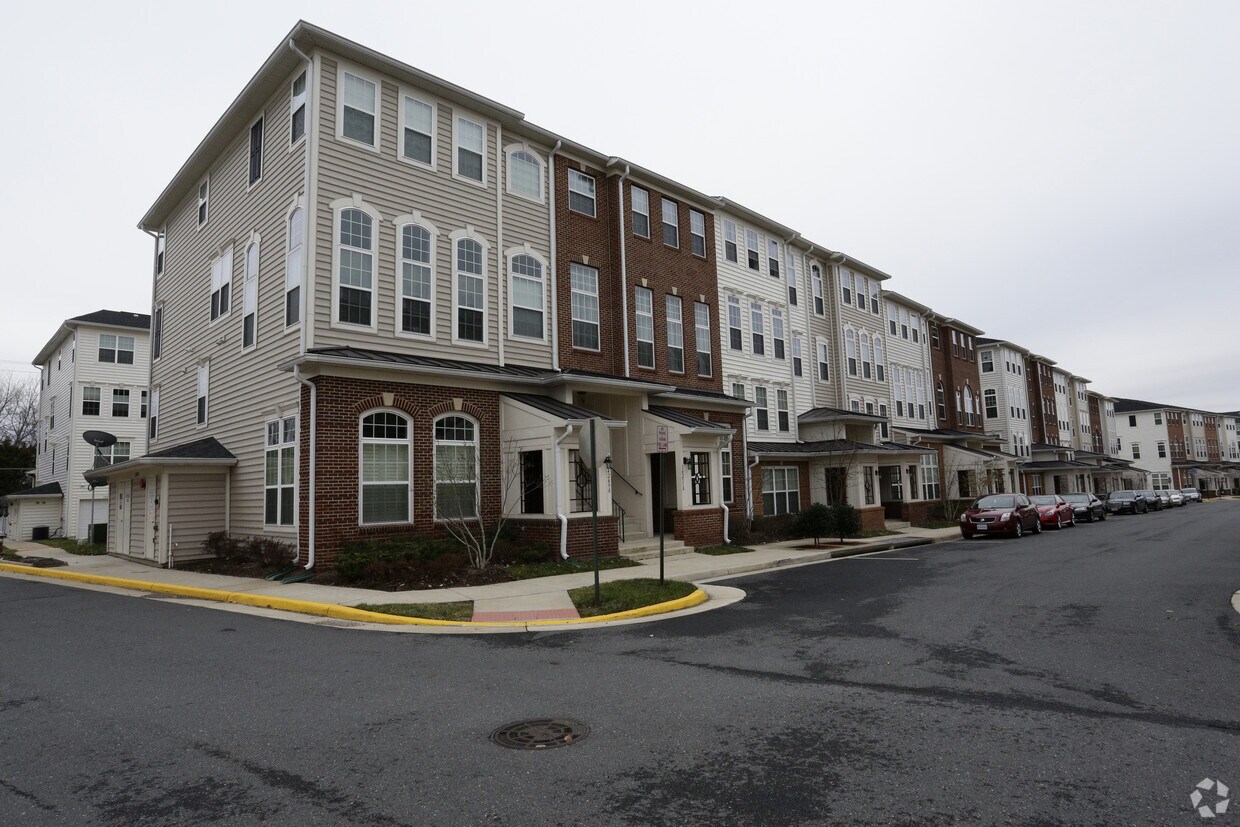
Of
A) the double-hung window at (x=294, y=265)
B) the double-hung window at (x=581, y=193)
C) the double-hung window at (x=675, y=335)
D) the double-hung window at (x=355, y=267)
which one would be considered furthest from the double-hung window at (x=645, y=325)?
the double-hung window at (x=294, y=265)

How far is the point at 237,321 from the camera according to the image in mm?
18031

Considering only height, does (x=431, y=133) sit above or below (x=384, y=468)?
above

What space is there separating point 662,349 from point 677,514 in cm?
585

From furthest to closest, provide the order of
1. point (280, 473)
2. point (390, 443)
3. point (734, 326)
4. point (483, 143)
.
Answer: point (734, 326) → point (483, 143) → point (280, 473) → point (390, 443)

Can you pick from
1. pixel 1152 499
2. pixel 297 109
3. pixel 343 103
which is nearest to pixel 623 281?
pixel 343 103

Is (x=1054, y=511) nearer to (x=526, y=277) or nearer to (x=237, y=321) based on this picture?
(x=526, y=277)

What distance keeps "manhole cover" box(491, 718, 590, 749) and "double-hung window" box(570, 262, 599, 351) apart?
50.1 feet

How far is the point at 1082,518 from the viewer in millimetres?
35281

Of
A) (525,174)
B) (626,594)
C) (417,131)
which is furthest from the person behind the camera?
(525,174)

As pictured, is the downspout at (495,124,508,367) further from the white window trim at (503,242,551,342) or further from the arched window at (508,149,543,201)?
the arched window at (508,149,543,201)

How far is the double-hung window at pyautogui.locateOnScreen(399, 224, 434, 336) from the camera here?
1638 cm

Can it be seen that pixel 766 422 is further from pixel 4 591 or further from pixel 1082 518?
pixel 4 591

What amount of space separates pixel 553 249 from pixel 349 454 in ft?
27.4

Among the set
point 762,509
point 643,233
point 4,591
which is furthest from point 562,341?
point 4,591
